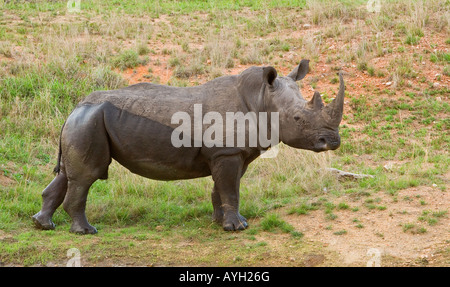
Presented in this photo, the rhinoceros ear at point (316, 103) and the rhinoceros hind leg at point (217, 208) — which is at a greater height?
the rhinoceros ear at point (316, 103)

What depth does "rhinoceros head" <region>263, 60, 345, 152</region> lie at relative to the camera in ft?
23.1

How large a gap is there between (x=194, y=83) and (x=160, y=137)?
23.4ft

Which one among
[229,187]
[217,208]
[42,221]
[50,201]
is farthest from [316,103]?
[42,221]

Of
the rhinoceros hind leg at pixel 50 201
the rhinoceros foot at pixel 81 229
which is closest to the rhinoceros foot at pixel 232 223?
the rhinoceros foot at pixel 81 229

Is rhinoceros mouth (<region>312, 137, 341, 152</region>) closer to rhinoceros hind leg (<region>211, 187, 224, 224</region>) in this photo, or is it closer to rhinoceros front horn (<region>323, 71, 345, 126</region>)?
rhinoceros front horn (<region>323, 71, 345, 126</region>)

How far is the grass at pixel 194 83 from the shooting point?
24.7ft

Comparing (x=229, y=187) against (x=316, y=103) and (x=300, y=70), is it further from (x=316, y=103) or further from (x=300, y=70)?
(x=300, y=70)

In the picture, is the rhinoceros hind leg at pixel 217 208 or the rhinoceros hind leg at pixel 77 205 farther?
the rhinoceros hind leg at pixel 217 208

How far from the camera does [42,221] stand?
7.67m

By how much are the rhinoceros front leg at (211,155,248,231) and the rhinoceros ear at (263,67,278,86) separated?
0.94 m

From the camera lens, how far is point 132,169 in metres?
7.76

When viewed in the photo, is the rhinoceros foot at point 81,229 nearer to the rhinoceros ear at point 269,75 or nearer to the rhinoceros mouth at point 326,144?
the rhinoceros ear at point 269,75

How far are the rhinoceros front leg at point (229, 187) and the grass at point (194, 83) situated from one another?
0.18 metres
